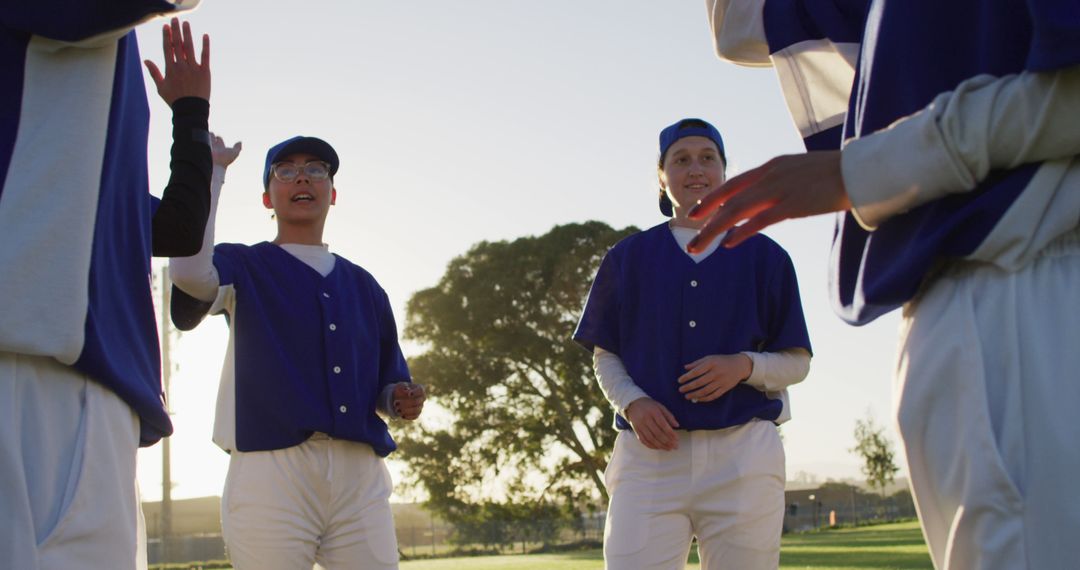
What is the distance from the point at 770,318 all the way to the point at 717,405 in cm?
60

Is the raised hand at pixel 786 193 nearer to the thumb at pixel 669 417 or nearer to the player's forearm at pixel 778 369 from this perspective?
the thumb at pixel 669 417

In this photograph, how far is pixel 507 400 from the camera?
39250mm

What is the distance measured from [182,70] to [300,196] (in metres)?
2.42

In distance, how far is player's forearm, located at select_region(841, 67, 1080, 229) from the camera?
174 cm

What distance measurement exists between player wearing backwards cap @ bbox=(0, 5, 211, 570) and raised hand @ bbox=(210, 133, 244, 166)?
210 cm

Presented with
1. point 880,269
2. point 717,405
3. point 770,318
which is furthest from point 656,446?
point 880,269

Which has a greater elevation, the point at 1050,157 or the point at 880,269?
the point at 1050,157

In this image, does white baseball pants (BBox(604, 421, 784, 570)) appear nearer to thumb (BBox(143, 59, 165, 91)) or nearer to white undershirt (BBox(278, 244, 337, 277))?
white undershirt (BBox(278, 244, 337, 277))

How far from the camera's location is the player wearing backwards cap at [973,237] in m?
1.69

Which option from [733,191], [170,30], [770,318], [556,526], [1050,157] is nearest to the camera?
[1050,157]

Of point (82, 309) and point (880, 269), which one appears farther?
point (82, 309)

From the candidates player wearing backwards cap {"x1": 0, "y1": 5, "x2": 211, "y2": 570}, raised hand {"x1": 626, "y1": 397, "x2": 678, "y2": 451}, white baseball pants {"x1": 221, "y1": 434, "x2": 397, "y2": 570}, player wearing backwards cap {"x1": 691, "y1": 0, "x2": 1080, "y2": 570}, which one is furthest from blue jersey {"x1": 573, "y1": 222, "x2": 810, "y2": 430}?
player wearing backwards cap {"x1": 691, "y1": 0, "x2": 1080, "y2": 570}

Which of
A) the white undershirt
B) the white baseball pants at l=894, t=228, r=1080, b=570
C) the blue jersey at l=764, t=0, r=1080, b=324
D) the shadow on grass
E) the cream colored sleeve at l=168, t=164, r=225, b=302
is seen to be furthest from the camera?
the shadow on grass

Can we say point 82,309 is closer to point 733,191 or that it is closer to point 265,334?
point 733,191
